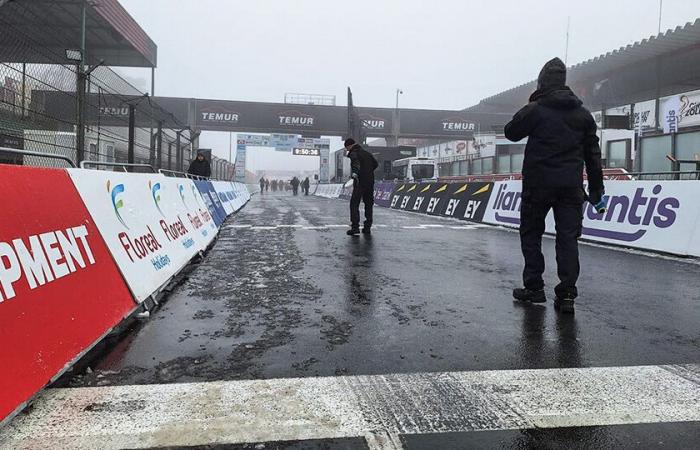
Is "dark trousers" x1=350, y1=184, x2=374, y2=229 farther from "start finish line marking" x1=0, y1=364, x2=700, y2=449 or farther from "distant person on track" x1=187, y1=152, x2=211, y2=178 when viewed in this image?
"start finish line marking" x1=0, y1=364, x2=700, y2=449

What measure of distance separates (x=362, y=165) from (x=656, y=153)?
40.0 ft

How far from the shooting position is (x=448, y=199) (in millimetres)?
16484

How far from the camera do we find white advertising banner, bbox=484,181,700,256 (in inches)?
301

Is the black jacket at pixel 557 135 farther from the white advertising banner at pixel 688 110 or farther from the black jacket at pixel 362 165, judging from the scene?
the white advertising banner at pixel 688 110

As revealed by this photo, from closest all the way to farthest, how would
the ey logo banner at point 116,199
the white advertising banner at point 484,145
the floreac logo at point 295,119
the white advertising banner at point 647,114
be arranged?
the ey logo banner at point 116,199 → the white advertising banner at point 647,114 → the white advertising banner at point 484,145 → the floreac logo at point 295,119

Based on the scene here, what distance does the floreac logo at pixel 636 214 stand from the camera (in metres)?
8.07

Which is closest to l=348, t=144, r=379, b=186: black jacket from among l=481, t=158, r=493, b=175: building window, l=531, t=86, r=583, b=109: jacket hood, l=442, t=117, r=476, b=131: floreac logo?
l=531, t=86, r=583, b=109: jacket hood

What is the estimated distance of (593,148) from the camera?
4.55m

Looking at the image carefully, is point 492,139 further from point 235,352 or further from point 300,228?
point 235,352

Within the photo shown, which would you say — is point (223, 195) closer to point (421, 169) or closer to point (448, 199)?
point (448, 199)

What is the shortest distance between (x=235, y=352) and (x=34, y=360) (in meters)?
1.13

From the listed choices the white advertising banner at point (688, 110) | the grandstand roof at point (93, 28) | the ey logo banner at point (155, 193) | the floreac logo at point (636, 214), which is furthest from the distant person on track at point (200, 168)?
the white advertising banner at point (688, 110)

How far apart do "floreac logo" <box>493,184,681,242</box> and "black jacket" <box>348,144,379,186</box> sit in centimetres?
415

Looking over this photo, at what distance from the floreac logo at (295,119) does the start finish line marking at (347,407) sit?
140 feet
